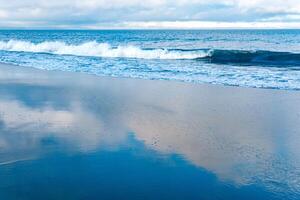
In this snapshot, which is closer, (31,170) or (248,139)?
(31,170)

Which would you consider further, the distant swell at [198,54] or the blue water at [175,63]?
the distant swell at [198,54]

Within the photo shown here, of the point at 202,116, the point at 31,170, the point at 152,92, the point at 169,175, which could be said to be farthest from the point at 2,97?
the point at 169,175

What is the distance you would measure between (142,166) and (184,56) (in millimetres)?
28098

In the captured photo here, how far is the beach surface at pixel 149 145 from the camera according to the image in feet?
19.8

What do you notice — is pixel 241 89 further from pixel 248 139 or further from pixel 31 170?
pixel 31 170

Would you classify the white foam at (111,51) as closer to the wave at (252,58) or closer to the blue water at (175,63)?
the blue water at (175,63)

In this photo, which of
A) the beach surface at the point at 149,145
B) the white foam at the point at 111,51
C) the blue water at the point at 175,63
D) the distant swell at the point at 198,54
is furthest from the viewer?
the white foam at the point at 111,51

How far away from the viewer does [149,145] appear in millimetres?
7938

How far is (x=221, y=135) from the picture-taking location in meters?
8.75

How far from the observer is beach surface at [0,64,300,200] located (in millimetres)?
6047

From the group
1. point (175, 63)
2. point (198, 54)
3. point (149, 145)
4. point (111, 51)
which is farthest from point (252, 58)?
point (149, 145)

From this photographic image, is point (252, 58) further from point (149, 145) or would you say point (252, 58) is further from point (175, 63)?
point (149, 145)

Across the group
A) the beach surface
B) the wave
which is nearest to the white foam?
the wave

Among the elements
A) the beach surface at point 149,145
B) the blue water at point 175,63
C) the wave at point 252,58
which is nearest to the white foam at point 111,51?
the blue water at point 175,63
